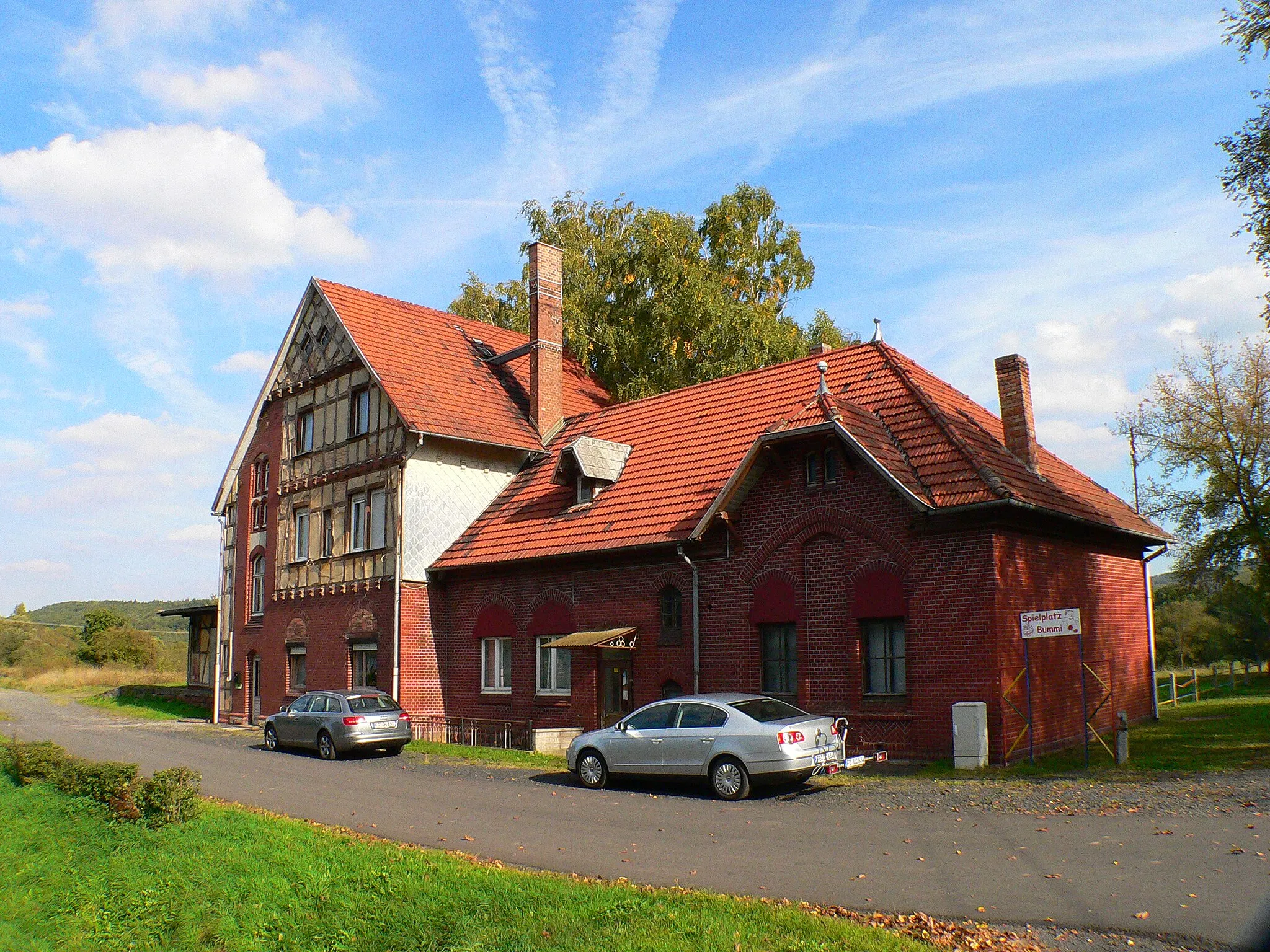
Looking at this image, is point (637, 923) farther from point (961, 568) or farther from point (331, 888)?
point (961, 568)

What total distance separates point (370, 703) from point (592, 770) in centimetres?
784

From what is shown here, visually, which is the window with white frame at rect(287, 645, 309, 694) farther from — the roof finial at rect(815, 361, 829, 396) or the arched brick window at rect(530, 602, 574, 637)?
the roof finial at rect(815, 361, 829, 396)

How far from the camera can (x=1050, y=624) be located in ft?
50.4

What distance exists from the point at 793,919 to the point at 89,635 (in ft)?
256

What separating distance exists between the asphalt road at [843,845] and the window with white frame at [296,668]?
12.5 metres

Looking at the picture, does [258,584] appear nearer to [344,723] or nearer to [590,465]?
[344,723]

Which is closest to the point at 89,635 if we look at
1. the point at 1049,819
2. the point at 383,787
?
the point at 383,787

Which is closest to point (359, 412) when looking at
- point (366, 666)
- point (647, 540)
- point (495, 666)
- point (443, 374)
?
point (443, 374)

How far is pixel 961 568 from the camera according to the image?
55.0ft

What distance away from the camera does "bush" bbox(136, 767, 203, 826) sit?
12688mm

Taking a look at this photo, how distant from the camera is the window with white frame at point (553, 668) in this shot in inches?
923

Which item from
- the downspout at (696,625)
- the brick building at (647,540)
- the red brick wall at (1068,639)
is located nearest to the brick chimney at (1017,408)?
the brick building at (647,540)

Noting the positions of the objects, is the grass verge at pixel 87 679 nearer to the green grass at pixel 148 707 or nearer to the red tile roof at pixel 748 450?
the green grass at pixel 148 707

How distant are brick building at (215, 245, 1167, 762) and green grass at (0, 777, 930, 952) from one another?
373 inches
